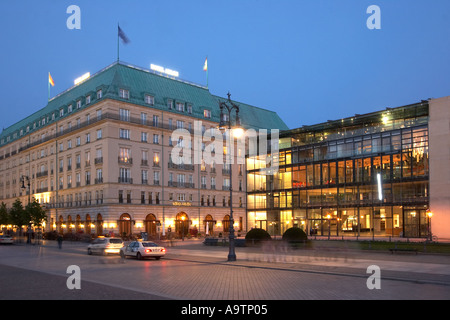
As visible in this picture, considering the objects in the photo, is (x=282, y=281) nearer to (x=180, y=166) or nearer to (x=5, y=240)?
(x=5, y=240)

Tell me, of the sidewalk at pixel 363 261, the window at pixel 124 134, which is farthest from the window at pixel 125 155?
the sidewalk at pixel 363 261

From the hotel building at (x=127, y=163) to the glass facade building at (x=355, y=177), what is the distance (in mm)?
15748

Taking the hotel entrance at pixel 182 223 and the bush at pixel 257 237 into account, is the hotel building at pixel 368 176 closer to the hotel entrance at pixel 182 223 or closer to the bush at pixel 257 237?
the hotel entrance at pixel 182 223

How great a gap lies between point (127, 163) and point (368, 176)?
3847cm

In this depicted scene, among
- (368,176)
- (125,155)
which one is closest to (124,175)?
(125,155)

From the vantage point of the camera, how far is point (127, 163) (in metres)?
74.2

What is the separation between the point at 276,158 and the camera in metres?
72.2

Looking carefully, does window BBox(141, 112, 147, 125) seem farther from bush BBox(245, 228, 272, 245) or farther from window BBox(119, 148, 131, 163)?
bush BBox(245, 228, 272, 245)

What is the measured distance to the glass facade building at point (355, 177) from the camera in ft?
180

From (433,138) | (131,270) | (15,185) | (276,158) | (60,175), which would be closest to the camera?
(131,270)

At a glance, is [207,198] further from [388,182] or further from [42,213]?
[388,182]

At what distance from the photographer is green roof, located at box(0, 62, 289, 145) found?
76750mm

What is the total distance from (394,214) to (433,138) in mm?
11162
